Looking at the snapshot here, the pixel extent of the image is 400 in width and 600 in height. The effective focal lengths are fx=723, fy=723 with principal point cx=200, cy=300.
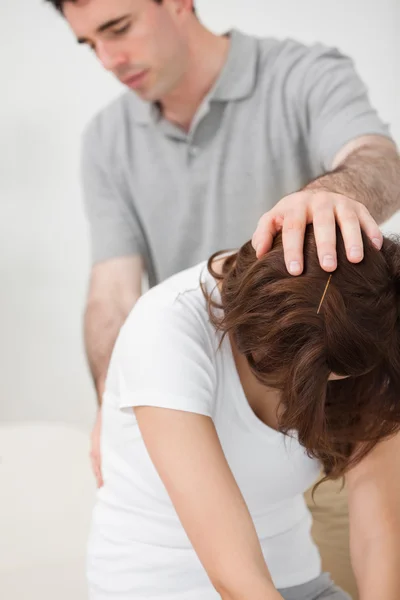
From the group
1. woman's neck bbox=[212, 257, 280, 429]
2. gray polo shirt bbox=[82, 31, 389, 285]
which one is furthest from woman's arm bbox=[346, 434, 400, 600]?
gray polo shirt bbox=[82, 31, 389, 285]

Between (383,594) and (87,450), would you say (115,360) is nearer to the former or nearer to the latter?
(383,594)

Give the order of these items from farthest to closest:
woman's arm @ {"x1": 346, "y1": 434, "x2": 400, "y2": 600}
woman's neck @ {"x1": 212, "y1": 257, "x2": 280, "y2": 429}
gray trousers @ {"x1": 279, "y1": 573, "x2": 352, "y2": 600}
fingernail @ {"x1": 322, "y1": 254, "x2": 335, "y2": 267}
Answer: gray trousers @ {"x1": 279, "y1": 573, "x2": 352, "y2": 600} < woman's arm @ {"x1": 346, "y1": 434, "x2": 400, "y2": 600} < woman's neck @ {"x1": 212, "y1": 257, "x2": 280, "y2": 429} < fingernail @ {"x1": 322, "y1": 254, "x2": 335, "y2": 267}

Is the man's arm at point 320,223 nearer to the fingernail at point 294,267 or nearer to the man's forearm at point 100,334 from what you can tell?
the fingernail at point 294,267

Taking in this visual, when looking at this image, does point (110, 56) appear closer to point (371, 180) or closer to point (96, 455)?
point (371, 180)

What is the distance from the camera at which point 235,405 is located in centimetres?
104

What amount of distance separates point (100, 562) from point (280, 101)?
1000mm

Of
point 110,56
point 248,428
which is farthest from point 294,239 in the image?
point 110,56

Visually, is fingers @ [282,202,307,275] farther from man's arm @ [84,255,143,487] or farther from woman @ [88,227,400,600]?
man's arm @ [84,255,143,487]

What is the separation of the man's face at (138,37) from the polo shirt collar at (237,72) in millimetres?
74

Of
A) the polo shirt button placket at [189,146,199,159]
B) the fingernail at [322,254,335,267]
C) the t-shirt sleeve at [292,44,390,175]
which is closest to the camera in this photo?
the fingernail at [322,254,335,267]

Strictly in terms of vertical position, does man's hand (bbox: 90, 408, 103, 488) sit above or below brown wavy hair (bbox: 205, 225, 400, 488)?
below

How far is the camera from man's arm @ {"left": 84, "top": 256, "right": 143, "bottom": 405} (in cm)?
171

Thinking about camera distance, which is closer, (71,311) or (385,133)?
(385,133)

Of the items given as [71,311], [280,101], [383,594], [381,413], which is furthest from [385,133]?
[383,594]
